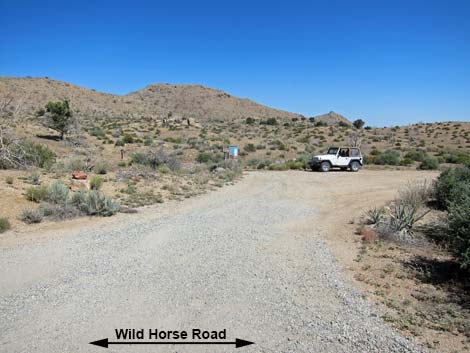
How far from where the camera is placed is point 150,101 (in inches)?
3986

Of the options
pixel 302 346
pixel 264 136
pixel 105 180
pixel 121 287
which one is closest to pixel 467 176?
pixel 302 346

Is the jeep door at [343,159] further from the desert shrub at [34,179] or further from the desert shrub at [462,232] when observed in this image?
the desert shrub at [34,179]

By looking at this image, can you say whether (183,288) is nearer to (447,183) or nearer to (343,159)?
(447,183)

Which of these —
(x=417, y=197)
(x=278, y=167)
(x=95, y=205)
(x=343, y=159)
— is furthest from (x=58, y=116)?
(x=417, y=197)

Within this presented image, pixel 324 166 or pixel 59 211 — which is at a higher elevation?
pixel 324 166

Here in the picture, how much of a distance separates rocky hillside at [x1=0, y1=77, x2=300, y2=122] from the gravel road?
64.3 metres

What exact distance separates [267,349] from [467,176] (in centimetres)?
1259

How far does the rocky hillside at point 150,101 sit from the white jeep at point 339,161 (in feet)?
167

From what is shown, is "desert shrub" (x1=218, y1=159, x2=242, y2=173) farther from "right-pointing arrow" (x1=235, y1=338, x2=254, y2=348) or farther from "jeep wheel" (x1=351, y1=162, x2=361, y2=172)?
"right-pointing arrow" (x1=235, y1=338, x2=254, y2=348)

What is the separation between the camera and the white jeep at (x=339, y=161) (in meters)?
27.9

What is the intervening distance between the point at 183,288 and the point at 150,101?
99893 mm

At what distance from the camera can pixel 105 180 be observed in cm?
1836

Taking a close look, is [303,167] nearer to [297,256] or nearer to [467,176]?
[467,176]

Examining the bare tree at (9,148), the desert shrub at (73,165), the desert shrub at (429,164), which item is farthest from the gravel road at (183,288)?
the desert shrub at (429,164)
